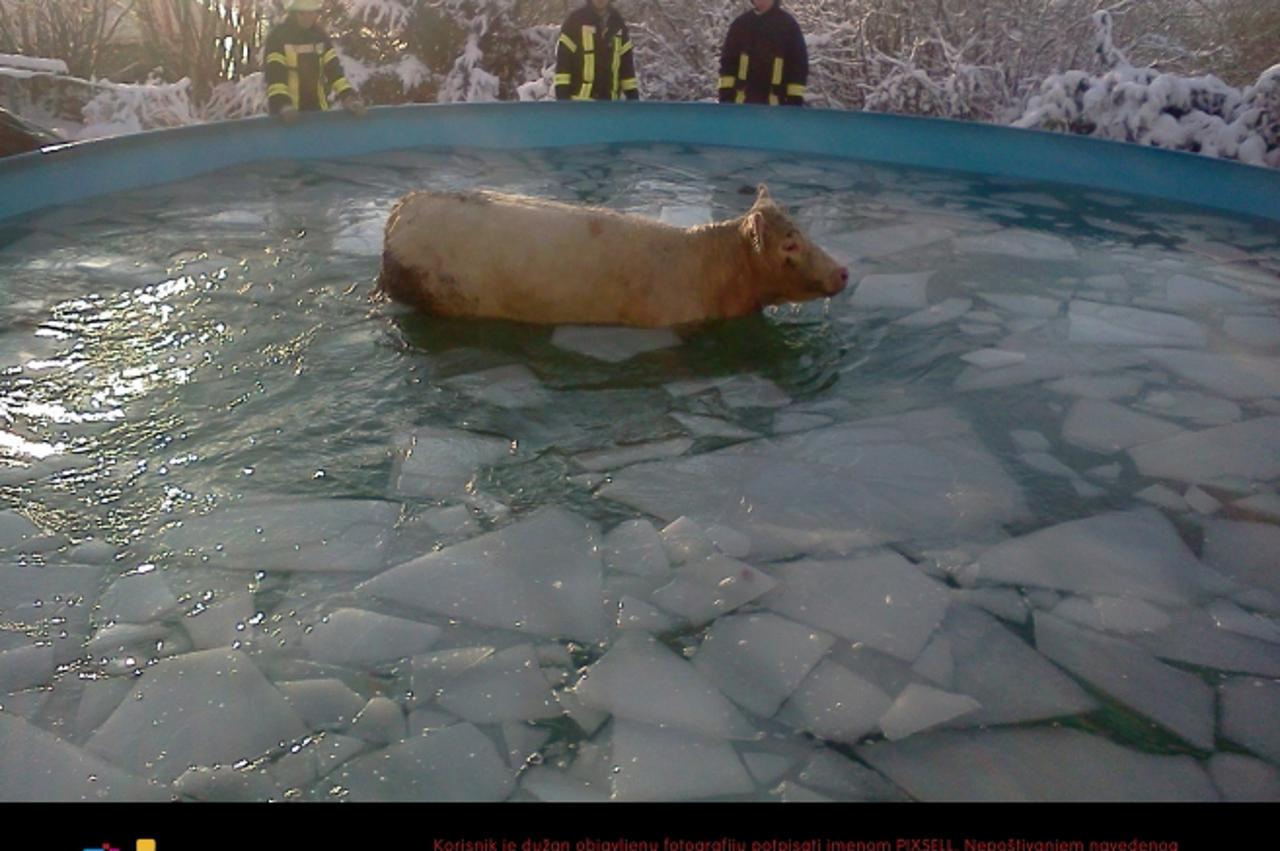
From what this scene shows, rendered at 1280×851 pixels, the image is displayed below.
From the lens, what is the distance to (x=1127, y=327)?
253 inches

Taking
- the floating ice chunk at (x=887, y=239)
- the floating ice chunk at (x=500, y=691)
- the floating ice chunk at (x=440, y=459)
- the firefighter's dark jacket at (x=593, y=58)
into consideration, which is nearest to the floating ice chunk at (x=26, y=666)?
the floating ice chunk at (x=500, y=691)

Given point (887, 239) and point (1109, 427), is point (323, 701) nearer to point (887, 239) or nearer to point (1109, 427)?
point (1109, 427)

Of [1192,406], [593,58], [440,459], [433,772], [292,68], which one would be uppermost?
[593,58]

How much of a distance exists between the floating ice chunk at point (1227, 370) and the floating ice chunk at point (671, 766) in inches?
152

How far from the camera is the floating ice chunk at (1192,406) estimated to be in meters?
5.25

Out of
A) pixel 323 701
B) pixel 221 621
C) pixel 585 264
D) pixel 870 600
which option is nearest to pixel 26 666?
pixel 221 621

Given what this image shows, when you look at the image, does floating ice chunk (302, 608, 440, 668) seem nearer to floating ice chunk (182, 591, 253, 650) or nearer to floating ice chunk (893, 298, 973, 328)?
floating ice chunk (182, 591, 253, 650)

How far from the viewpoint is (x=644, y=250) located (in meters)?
6.05

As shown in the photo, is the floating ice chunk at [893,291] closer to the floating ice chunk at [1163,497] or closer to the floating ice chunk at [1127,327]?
the floating ice chunk at [1127,327]

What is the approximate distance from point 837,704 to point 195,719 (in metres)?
1.92

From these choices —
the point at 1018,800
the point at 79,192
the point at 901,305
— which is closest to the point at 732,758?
the point at 1018,800

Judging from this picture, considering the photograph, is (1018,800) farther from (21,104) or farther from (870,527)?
(21,104)

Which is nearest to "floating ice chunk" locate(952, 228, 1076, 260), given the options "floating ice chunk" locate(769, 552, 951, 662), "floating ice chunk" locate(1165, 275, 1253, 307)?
"floating ice chunk" locate(1165, 275, 1253, 307)

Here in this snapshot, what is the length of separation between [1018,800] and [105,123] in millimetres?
12384
